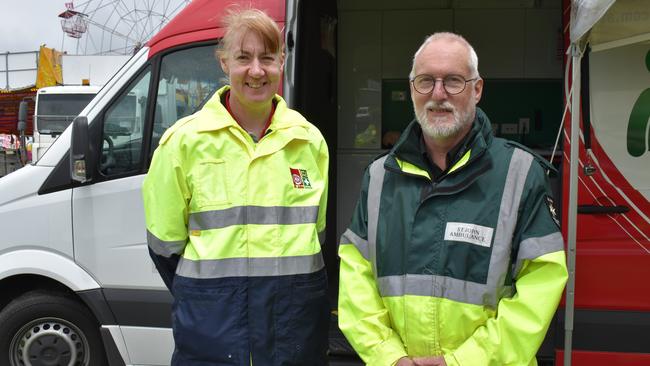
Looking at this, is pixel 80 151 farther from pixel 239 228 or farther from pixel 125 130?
A: pixel 239 228

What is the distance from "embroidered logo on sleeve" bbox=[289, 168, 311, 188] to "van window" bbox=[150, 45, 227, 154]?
60.9 inches

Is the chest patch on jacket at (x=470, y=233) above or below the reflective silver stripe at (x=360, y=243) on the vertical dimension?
above

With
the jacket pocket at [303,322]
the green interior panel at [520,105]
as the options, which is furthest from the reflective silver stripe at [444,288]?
the green interior panel at [520,105]

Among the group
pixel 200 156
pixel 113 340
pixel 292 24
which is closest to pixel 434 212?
pixel 200 156

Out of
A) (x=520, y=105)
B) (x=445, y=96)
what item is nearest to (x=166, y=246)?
(x=445, y=96)

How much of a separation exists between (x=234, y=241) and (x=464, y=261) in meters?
0.72

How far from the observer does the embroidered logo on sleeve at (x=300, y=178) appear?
191 cm

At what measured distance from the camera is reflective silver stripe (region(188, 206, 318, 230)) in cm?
182

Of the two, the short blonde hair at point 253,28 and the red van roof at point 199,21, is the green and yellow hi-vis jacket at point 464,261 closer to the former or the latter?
the short blonde hair at point 253,28

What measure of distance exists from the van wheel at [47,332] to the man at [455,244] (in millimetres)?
2228

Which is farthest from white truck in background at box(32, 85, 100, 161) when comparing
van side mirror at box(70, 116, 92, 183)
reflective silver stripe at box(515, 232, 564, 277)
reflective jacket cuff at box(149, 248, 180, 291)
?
reflective silver stripe at box(515, 232, 564, 277)

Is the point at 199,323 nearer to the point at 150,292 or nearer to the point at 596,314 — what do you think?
the point at 150,292

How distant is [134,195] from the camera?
10.6 feet

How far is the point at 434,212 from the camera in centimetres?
171
